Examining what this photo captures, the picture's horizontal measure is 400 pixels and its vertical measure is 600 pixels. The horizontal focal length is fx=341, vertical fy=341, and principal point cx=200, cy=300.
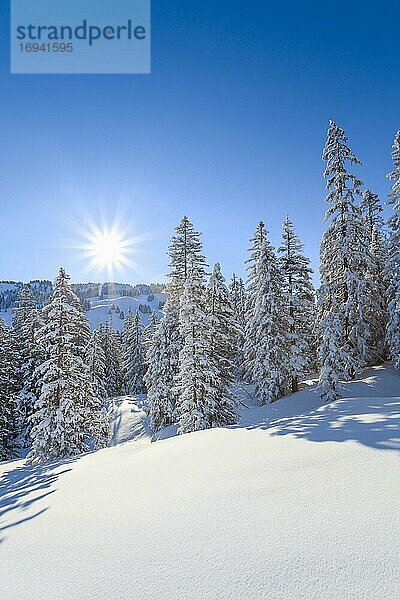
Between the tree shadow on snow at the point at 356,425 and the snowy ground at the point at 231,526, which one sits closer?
the snowy ground at the point at 231,526

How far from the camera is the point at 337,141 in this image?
1998 centimetres

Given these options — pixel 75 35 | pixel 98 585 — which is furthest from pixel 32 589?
pixel 75 35

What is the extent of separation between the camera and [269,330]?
24.4m

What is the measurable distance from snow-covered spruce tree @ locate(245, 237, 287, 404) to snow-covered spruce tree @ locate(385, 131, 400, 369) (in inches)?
269

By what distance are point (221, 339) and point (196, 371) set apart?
281 centimetres

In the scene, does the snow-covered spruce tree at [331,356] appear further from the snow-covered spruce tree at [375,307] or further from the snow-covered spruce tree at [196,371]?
the snow-covered spruce tree at [196,371]

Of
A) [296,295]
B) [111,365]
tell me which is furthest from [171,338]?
[111,365]

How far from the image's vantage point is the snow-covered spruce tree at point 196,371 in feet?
56.9

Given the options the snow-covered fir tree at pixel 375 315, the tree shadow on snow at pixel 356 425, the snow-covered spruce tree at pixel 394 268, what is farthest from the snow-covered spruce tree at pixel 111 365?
the tree shadow on snow at pixel 356 425

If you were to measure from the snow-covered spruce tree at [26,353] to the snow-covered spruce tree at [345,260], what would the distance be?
2002cm

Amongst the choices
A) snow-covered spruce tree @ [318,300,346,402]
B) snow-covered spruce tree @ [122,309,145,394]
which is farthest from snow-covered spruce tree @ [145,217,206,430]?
snow-covered spruce tree @ [122,309,145,394]

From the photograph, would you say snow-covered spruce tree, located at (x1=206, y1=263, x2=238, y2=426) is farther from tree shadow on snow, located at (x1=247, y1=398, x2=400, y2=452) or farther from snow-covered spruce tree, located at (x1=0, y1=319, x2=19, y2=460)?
snow-covered spruce tree, located at (x1=0, y1=319, x2=19, y2=460)

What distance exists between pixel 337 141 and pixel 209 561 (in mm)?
21927

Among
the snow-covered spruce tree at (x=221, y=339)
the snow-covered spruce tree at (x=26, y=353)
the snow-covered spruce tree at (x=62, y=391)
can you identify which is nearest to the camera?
the snow-covered spruce tree at (x=62, y=391)
